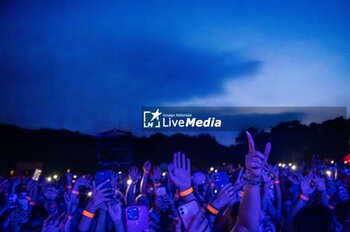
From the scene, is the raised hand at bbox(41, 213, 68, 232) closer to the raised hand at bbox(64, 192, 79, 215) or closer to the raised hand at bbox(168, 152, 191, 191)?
the raised hand at bbox(64, 192, 79, 215)

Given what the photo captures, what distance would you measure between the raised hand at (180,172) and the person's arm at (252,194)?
354 mm

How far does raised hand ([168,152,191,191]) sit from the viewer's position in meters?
2.06

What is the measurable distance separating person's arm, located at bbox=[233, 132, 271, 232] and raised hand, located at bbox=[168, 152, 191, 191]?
0.35 metres

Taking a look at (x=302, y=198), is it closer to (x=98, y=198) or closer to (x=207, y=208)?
(x=207, y=208)

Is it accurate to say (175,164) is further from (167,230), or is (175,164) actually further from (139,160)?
(139,160)

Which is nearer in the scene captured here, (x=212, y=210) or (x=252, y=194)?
(x=252, y=194)

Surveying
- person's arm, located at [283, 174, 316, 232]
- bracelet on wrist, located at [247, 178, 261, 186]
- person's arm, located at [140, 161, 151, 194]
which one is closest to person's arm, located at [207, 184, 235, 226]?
bracelet on wrist, located at [247, 178, 261, 186]

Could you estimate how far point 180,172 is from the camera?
210 cm

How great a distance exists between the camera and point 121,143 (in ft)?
57.5

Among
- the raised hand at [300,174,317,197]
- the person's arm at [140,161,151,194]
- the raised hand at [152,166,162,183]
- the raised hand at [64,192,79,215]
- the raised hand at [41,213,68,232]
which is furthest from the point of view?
the raised hand at [152,166,162,183]

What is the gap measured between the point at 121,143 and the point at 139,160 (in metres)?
13.9

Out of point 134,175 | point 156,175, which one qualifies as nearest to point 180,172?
point 134,175

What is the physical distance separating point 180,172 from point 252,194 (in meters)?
0.45

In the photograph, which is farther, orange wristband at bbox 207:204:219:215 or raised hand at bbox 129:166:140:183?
raised hand at bbox 129:166:140:183
